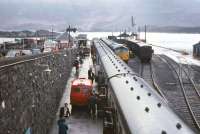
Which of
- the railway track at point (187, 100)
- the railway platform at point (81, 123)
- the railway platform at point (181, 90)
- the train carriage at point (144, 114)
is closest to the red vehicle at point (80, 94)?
the railway platform at point (81, 123)

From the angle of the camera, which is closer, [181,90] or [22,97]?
[22,97]

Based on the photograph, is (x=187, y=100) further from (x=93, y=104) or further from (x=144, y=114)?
(x=144, y=114)

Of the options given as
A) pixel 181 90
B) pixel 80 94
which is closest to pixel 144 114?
pixel 80 94

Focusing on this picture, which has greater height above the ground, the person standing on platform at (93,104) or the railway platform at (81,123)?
the person standing on platform at (93,104)

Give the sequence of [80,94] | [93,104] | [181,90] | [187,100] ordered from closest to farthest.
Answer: [93,104], [187,100], [80,94], [181,90]

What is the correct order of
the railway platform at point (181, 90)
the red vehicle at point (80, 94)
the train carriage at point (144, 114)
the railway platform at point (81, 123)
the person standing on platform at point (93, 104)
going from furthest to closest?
the red vehicle at point (80, 94), the person standing on platform at point (93, 104), the railway platform at point (181, 90), the railway platform at point (81, 123), the train carriage at point (144, 114)

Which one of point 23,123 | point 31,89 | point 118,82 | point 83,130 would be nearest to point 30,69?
point 31,89

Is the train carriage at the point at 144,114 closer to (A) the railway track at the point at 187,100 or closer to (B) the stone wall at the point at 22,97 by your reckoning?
(B) the stone wall at the point at 22,97

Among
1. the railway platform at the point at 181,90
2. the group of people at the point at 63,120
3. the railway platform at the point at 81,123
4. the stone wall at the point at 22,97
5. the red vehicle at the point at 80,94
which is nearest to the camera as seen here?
the stone wall at the point at 22,97

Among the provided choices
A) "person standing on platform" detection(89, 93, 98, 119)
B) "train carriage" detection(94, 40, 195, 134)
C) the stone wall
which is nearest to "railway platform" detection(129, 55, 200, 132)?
"person standing on platform" detection(89, 93, 98, 119)

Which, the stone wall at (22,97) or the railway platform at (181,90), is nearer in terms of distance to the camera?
the stone wall at (22,97)

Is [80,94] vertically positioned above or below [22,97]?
below

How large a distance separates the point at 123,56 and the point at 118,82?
31969mm

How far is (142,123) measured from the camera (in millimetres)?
6508
